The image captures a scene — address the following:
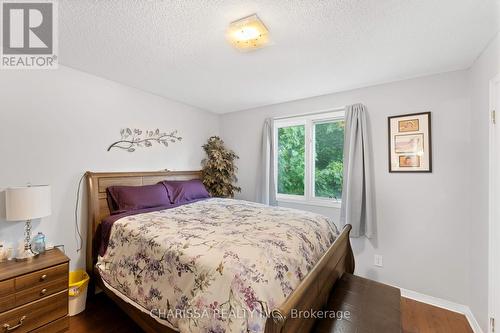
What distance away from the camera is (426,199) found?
241 centimetres

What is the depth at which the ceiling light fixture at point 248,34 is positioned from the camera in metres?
1.55

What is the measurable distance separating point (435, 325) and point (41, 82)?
437cm

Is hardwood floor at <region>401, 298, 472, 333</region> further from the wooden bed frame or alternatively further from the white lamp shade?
the white lamp shade

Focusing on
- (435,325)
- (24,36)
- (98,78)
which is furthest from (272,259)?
(98,78)

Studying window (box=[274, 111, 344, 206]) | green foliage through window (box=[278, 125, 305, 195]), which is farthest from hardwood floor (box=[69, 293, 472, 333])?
green foliage through window (box=[278, 125, 305, 195])

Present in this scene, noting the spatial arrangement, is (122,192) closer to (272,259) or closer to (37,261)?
(37,261)

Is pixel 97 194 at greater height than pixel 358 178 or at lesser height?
lesser

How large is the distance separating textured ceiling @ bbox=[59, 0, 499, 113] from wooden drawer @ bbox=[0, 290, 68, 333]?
2.07 m

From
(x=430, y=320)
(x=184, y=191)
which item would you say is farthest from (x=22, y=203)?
(x=430, y=320)

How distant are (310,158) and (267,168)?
2.28 ft

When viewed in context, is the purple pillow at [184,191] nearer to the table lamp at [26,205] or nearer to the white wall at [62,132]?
the white wall at [62,132]

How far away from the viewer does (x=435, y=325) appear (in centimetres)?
202

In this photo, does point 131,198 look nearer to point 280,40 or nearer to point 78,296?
point 78,296

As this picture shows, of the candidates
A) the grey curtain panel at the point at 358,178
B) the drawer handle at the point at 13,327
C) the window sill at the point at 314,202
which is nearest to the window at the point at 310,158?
the window sill at the point at 314,202
